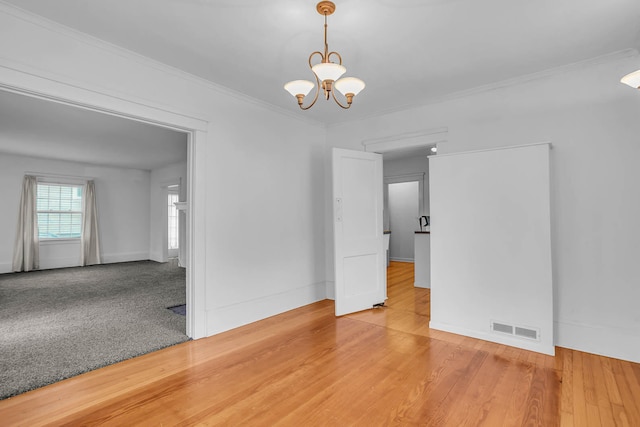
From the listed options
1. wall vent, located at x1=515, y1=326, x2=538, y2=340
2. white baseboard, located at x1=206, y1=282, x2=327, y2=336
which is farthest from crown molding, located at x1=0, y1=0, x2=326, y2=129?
wall vent, located at x1=515, y1=326, x2=538, y2=340

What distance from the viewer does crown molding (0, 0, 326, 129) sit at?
2.24 m

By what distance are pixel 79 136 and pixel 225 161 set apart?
12.5 feet

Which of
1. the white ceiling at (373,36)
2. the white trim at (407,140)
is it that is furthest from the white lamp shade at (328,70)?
the white trim at (407,140)

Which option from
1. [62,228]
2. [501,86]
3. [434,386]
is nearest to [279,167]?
[501,86]

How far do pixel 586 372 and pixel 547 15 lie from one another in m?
2.73

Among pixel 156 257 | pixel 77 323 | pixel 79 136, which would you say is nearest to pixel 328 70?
pixel 77 323

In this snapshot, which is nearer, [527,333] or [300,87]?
[300,87]

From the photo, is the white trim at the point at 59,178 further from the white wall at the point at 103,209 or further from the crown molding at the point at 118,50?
the crown molding at the point at 118,50

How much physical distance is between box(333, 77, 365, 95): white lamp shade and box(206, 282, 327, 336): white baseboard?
2595 mm

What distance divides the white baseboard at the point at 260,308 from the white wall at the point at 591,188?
9.44ft

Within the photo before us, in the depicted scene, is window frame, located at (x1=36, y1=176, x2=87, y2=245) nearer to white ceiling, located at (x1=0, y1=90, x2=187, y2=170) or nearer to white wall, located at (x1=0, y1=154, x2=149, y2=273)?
white wall, located at (x1=0, y1=154, x2=149, y2=273)

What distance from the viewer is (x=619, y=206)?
2.86 metres

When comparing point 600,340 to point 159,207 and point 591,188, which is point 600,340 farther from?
point 159,207

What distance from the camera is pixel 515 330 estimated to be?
3084 millimetres
